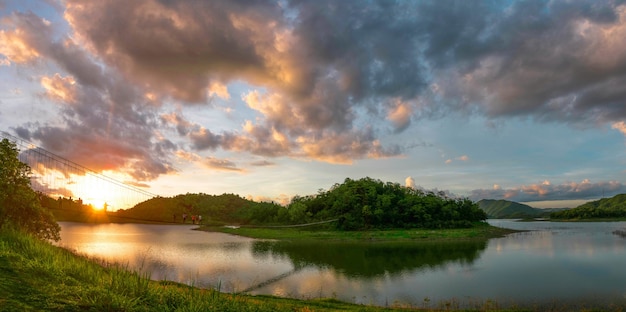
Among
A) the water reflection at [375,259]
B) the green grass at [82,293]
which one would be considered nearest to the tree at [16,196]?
the green grass at [82,293]

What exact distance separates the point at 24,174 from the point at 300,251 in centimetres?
4141

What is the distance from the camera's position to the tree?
106ft

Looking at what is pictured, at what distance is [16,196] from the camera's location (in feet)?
108

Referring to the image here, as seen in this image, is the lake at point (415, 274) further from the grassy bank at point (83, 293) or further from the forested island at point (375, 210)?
the forested island at point (375, 210)

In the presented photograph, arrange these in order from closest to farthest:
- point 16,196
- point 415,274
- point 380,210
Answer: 1. point 16,196
2. point 415,274
3. point 380,210

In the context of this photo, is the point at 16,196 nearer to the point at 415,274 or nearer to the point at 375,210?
the point at 415,274

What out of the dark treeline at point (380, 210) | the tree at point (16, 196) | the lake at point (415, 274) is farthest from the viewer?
the dark treeline at point (380, 210)

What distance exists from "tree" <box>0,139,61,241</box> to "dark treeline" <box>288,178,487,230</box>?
86567 millimetres

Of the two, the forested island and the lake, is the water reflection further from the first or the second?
the forested island

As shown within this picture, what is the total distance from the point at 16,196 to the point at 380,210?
A: 9682 cm

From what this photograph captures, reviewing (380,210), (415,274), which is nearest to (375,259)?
(415,274)

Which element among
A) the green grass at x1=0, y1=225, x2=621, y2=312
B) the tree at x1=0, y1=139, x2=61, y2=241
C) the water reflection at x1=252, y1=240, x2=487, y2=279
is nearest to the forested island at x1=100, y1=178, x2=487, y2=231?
the water reflection at x1=252, y1=240, x2=487, y2=279

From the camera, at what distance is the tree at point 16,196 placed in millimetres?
32406

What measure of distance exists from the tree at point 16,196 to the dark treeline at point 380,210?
3408 inches
